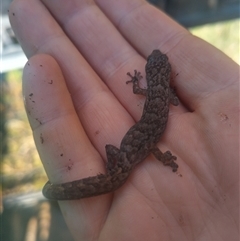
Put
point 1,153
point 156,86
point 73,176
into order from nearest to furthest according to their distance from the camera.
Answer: point 73,176 < point 156,86 < point 1,153

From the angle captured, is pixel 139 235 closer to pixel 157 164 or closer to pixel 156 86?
pixel 157 164

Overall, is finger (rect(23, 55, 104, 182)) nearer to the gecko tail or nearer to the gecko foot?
the gecko tail

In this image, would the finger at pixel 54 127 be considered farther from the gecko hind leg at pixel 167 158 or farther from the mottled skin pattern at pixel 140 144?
the gecko hind leg at pixel 167 158

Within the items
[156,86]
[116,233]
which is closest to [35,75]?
[156,86]

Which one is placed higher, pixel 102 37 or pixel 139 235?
pixel 102 37

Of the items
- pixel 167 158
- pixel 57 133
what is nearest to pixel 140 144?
pixel 167 158

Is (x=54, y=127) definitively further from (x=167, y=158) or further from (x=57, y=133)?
(x=167, y=158)
